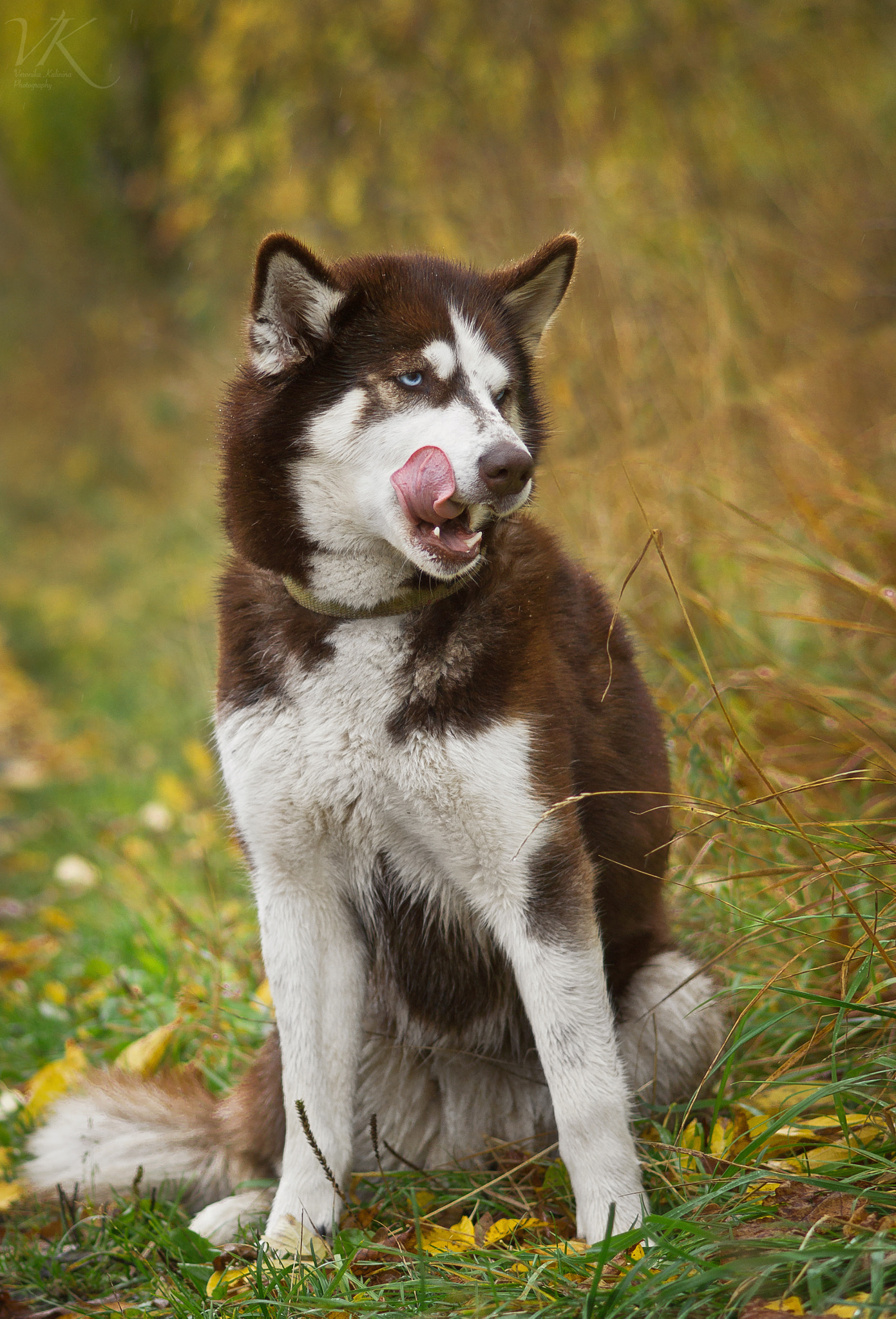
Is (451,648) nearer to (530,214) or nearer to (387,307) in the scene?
(387,307)

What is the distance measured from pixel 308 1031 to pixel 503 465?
1254 millimetres

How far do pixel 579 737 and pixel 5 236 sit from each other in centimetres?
1514

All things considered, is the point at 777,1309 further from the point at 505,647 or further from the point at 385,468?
the point at 385,468

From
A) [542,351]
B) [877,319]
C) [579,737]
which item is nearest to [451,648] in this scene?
[579,737]

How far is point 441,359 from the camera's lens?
2.26m

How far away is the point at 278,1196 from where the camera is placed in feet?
7.78

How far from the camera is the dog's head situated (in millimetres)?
2148

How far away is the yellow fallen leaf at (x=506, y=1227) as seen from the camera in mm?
2129

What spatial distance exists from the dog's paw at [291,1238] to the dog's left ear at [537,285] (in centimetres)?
200

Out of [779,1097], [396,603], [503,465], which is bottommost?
[779,1097]

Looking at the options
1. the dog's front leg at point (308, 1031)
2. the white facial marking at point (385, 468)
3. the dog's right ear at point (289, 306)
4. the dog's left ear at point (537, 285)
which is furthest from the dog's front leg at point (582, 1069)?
the dog's left ear at point (537, 285)

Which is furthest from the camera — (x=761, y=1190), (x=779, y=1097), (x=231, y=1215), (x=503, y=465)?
(x=231, y=1215)
